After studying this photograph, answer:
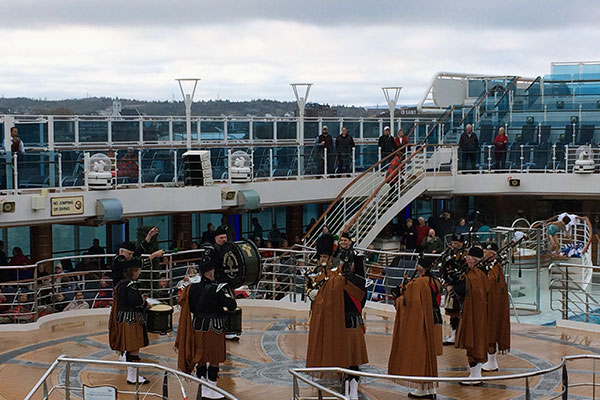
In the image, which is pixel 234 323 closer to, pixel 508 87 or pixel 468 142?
pixel 468 142

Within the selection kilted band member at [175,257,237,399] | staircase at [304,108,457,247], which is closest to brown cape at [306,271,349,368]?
kilted band member at [175,257,237,399]

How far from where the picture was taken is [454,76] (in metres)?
38.3

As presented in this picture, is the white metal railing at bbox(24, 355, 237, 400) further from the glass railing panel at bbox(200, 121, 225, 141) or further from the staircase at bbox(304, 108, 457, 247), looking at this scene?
the glass railing panel at bbox(200, 121, 225, 141)

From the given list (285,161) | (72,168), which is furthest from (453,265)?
(285,161)

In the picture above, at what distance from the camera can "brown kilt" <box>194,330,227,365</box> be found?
11508 millimetres

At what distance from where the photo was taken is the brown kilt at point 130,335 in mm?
12312

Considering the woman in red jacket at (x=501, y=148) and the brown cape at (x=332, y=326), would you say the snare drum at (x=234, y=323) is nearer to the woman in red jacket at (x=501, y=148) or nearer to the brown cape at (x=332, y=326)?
the brown cape at (x=332, y=326)

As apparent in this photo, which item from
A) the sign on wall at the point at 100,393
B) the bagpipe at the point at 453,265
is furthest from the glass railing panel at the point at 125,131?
the sign on wall at the point at 100,393

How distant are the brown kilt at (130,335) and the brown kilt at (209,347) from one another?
1.13 metres

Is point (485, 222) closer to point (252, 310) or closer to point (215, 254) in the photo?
point (252, 310)

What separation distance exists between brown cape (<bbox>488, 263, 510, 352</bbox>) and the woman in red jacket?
15380mm

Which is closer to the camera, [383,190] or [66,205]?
[66,205]

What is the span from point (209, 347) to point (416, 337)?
92.1 inches

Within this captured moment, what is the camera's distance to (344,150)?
86.2ft
